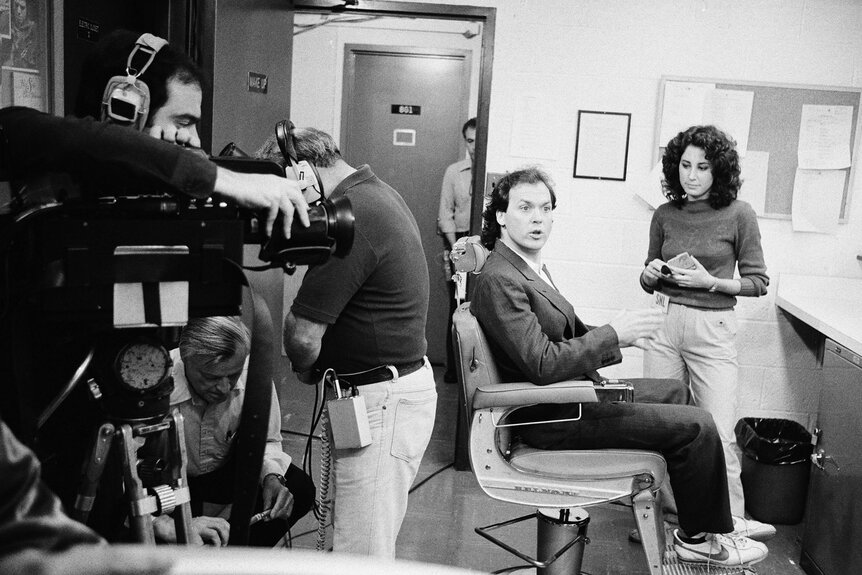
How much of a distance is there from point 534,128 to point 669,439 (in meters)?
1.91

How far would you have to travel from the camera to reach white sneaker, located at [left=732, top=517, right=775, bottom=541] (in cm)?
325

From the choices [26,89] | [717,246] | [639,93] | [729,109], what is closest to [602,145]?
[639,93]

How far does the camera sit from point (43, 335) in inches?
49.5

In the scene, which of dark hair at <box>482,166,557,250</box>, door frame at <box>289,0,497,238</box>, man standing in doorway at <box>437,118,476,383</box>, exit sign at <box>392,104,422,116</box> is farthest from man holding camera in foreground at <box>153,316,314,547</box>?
exit sign at <box>392,104,422,116</box>

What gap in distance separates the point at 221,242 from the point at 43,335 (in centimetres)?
30

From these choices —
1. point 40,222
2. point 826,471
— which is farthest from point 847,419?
point 40,222

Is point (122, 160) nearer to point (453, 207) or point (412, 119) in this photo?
point (453, 207)

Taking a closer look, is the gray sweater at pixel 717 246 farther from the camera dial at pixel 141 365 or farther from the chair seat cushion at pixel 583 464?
the camera dial at pixel 141 365

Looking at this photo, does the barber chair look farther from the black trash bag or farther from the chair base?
the black trash bag

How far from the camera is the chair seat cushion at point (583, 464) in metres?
2.38

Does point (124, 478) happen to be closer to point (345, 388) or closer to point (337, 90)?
point (345, 388)

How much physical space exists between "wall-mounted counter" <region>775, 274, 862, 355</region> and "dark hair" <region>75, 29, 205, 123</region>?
2.56 meters

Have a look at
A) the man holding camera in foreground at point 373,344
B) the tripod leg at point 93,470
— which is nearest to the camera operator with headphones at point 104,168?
the tripod leg at point 93,470

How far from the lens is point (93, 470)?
50.0 inches
